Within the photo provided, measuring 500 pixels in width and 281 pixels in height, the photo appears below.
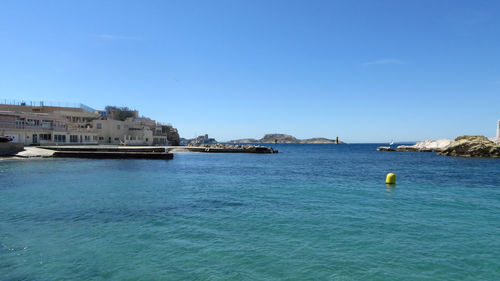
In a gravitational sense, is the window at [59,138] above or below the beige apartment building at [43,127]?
below

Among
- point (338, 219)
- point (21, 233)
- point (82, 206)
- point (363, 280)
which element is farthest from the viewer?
point (82, 206)

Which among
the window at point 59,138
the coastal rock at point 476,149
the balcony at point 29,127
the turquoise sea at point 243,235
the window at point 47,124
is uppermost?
the window at point 47,124

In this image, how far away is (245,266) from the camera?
8.74 metres

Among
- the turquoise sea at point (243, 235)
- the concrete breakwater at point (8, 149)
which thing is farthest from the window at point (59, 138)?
the turquoise sea at point (243, 235)

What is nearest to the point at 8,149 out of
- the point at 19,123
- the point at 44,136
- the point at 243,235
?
the point at 19,123

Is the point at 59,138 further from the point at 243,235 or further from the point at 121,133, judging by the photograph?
the point at 243,235

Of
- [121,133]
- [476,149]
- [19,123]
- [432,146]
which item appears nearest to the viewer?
[19,123]

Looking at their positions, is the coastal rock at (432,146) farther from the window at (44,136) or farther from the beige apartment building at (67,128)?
the window at (44,136)

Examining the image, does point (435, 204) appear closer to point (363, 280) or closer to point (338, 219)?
point (338, 219)

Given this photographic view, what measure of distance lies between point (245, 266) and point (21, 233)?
29.0 feet

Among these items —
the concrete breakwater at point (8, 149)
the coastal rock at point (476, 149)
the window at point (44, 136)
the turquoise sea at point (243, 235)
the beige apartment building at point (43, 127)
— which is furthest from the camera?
the coastal rock at point (476, 149)

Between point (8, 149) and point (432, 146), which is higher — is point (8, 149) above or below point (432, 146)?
above

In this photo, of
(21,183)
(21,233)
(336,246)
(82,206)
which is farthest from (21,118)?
(336,246)

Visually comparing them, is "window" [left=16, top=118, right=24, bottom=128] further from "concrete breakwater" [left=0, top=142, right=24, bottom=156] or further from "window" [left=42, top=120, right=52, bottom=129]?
"concrete breakwater" [left=0, top=142, right=24, bottom=156]
